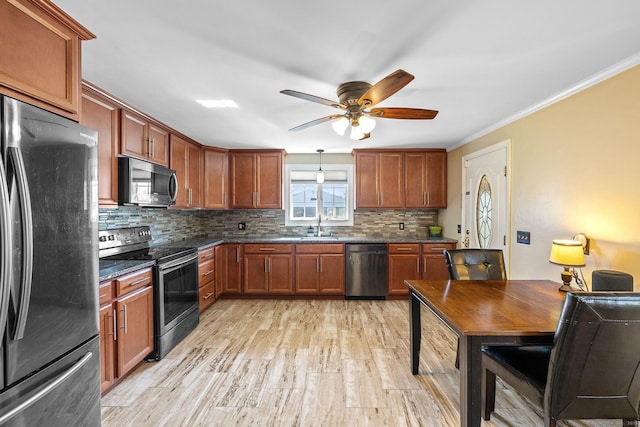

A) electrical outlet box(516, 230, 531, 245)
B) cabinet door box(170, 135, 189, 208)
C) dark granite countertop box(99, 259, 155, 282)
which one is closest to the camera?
dark granite countertop box(99, 259, 155, 282)

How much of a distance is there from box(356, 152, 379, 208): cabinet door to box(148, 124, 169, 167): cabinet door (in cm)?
265

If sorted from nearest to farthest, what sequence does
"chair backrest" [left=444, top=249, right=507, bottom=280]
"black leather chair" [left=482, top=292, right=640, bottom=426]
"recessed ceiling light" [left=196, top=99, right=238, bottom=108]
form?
1. "black leather chair" [left=482, top=292, right=640, bottom=426]
2. "chair backrest" [left=444, top=249, right=507, bottom=280]
3. "recessed ceiling light" [left=196, top=99, right=238, bottom=108]

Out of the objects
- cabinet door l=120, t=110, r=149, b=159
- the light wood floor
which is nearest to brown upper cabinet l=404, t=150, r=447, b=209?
the light wood floor

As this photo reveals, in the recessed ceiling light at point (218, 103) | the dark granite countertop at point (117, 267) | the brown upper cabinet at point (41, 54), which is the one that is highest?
the recessed ceiling light at point (218, 103)

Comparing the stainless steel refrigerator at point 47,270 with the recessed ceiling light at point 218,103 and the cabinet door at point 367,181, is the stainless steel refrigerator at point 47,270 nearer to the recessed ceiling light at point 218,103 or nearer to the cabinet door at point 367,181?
the recessed ceiling light at point 218,103

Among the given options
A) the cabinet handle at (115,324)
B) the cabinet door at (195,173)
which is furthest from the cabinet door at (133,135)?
the cabinet handle at (115,324)

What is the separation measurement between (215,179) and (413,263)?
320 centimetres

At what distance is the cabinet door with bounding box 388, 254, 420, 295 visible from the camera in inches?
166

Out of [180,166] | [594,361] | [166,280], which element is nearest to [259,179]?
[180,166]

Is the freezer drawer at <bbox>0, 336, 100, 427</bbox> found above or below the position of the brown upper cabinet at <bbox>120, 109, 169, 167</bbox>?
below

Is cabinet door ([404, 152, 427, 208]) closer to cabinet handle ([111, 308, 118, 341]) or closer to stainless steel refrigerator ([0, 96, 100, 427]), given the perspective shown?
cabinet handle ([111, 308, 118, 341])

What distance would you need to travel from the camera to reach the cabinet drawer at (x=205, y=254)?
355cm

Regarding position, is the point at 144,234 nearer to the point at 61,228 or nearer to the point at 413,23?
the point at 61,228

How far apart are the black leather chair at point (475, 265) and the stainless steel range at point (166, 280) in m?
2.48
